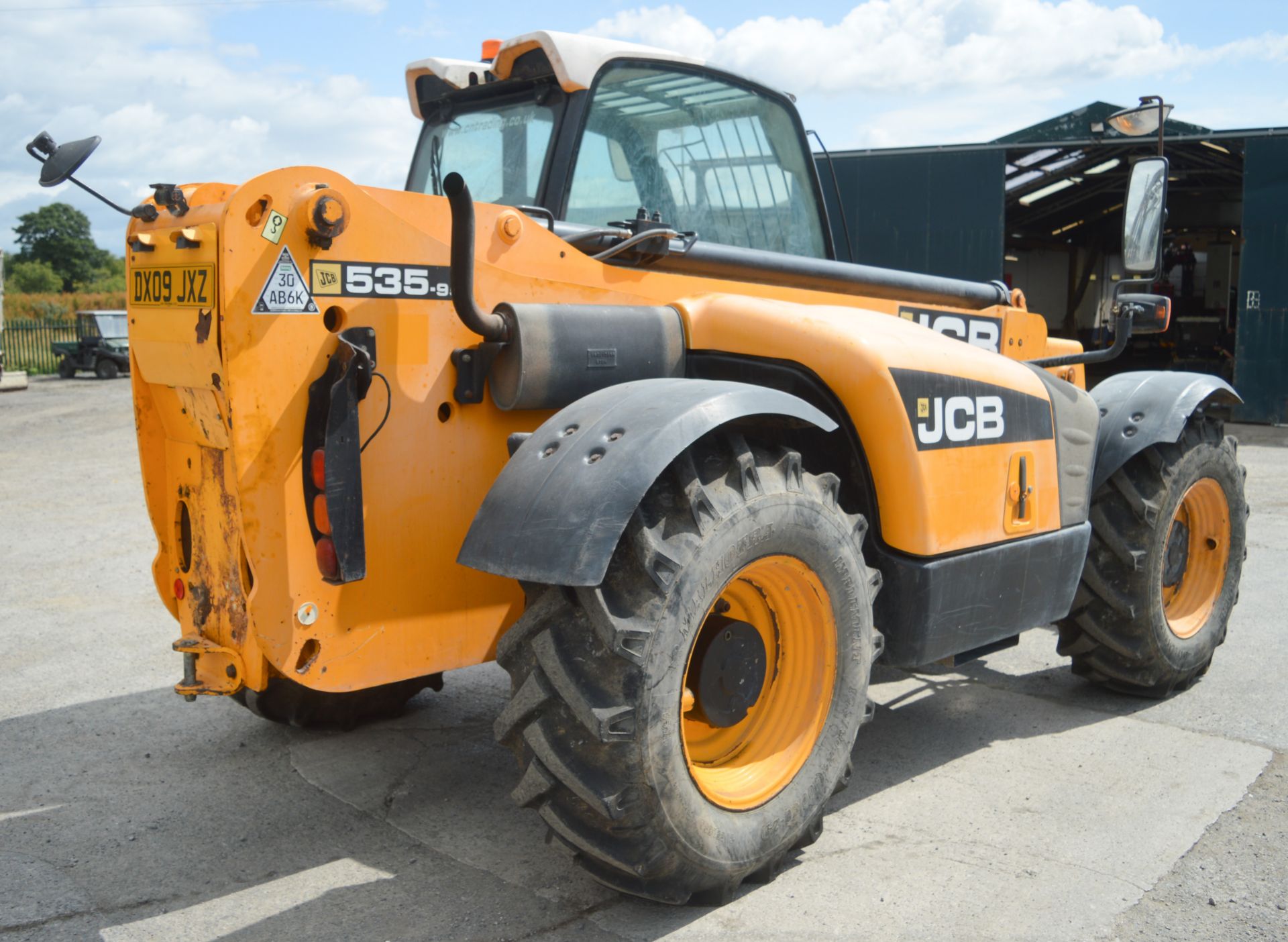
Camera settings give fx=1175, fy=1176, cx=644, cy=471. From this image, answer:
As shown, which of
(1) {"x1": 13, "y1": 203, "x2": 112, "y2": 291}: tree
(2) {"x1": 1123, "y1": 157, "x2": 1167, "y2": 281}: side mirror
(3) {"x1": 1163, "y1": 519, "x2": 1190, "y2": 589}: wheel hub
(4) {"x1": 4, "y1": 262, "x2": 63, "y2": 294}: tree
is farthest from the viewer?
(1) {"x1": 13, "y1": 203, "x2": 112, "y2": 291}: tree

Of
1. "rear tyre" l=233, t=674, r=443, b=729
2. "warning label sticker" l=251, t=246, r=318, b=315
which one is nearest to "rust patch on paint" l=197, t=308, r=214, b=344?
"warning label sticker" l=251, t=246, r=318, b=315

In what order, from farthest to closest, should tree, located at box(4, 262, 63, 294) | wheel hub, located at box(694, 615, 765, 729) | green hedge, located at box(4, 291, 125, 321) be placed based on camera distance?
tree, located at box(4, 262, 63, 294)
green hedge, located at box(4, 291, 125, 321)
wheel hub, located at box(694, 615, 765, 729)

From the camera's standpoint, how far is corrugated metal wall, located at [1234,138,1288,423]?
1645cm

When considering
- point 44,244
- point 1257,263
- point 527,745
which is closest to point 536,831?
point 527,745

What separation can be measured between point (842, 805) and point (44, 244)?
70351 mm

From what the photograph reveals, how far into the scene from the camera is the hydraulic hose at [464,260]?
9.36 feet

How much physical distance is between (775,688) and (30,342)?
29631mm

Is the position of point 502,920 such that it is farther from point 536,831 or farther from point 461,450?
point 461,450

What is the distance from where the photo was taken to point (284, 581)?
300 cm

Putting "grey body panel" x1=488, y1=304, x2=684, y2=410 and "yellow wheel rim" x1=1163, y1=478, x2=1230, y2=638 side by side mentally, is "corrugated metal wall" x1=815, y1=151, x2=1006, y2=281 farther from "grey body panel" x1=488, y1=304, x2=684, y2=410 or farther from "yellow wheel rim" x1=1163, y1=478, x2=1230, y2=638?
"grey body panel" x1=488, y1=304, x2=684, y2=410

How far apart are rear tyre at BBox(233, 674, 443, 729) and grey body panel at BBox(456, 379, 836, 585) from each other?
1633mm

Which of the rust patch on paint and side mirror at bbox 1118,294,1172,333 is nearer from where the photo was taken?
the rust patch on paint

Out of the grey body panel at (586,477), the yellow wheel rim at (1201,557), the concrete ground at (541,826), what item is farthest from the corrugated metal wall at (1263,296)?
the grey body panel at (586,477)

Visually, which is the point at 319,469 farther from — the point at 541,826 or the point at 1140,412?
the point at 1140,412
